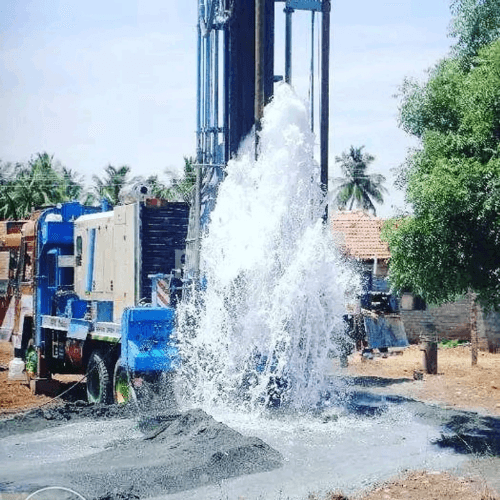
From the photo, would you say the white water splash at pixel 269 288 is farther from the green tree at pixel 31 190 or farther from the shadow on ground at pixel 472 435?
the green tree at pixel 31 190

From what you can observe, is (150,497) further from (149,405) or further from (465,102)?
(465,102)

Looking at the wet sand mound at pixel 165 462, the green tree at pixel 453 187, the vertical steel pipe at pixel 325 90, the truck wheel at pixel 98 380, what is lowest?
the wet sand mound at pixel 165 462

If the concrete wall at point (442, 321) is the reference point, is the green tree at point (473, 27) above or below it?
above

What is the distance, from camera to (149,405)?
41.6 ft

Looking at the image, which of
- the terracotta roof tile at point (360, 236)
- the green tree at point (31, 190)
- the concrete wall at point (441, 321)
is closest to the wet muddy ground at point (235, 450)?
the concrete wall at point (441, 321)

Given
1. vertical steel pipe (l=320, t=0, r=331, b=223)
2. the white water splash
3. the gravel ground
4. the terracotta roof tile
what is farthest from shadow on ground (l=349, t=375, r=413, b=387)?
the terracotta roof tile

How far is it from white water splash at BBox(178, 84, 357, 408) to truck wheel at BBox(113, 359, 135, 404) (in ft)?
4.39

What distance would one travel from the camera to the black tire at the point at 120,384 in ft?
44.5

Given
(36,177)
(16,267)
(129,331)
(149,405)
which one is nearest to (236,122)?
(129,331)

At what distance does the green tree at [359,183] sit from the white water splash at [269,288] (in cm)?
4341

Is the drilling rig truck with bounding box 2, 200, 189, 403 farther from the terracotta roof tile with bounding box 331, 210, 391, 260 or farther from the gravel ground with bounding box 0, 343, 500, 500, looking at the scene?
the terracotta roof tile with bounding box 331, 210, 391, 260

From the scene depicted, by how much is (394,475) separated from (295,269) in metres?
4.08

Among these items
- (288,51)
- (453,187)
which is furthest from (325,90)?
(453,187)

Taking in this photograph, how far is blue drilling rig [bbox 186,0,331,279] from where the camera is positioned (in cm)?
1294
